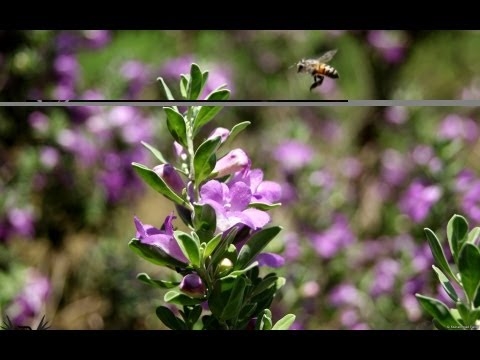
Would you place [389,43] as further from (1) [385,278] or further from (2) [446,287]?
(2) [446,287]

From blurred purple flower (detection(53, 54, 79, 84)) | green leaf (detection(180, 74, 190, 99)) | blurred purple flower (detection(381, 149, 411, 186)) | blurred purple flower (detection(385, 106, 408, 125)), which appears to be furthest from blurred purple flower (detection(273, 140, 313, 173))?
green leaf (detection(180, 74, 190, 99))

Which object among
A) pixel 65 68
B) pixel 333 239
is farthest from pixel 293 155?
pixel 65 68

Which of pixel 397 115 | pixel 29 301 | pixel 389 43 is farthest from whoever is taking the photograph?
pixel 389 43

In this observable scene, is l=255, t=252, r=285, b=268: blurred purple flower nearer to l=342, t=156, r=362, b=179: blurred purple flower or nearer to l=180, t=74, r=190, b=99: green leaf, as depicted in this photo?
l=180, t=74, r=190, b=99: green leaf

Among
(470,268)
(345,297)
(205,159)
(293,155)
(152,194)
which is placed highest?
(205,159)
